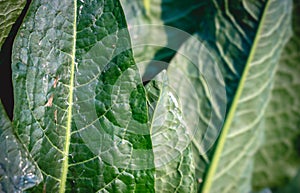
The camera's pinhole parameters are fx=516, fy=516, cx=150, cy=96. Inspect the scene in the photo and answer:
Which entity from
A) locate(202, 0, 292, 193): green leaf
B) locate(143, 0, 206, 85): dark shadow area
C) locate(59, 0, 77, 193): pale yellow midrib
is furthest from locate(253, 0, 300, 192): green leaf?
locate(59, 0, 77, 193): pale yellow midrib

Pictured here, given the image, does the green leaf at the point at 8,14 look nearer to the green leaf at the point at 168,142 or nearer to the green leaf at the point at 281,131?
the green leaf at the point at 168,142

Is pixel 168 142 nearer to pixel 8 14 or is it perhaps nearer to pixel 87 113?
pixel 87 113

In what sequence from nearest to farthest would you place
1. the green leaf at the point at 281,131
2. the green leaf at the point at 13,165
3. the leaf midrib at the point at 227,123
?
1. the green leaf at the point at 13,165
2. the leaf midrib at the point at 227,123
3. the green leaf at the point at 281,131

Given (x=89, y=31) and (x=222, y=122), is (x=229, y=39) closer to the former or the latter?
(x=222, y=122)

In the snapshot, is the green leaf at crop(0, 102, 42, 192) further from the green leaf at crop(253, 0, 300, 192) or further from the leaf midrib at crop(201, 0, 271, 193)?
the green leaf at crop(253, 0, 300, 192)

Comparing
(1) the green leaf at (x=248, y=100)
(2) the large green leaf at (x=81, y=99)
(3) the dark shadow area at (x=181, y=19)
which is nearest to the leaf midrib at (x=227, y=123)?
(1) the green leaf at (x=248, y=100)

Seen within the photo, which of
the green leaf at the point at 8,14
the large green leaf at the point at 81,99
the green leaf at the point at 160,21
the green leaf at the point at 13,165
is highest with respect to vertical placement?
the green leaf at the point at 160,21

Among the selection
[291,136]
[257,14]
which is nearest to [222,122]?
[257,14]
